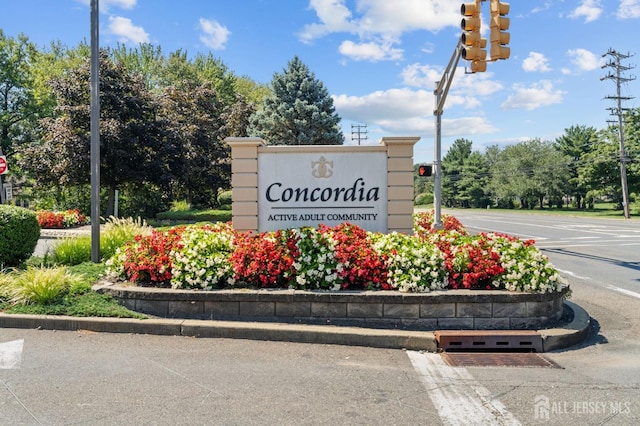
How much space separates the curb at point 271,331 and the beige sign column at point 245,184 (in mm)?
2212

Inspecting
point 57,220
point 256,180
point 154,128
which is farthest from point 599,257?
point 57,220

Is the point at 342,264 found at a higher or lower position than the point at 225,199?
lower

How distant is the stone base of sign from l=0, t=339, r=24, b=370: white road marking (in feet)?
5.94

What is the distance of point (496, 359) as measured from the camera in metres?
4.74

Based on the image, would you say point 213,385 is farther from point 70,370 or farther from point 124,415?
point 70,370

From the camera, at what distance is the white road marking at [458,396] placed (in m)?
3.39

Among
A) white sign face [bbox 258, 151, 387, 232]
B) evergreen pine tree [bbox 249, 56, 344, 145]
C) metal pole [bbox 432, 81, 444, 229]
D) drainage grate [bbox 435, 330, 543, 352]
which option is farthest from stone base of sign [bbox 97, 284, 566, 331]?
evergreen pine tree [bbox 249, 56, 344, 145]

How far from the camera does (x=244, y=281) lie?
233 inches

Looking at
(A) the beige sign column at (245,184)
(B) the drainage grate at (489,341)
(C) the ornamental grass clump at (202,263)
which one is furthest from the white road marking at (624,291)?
(C) the ornamental grass clump at (202,263)

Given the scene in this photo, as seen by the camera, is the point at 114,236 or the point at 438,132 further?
the point at 438,132

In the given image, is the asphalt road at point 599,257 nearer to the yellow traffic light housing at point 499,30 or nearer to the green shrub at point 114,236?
the yellow traffic light housing at point 499,30

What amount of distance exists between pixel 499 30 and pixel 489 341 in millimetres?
6383

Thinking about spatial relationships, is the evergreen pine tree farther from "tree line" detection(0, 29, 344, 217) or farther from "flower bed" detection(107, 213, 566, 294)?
"flower bed" detection(107, 213, 566, 294)

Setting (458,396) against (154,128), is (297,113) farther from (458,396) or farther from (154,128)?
(458,396)
